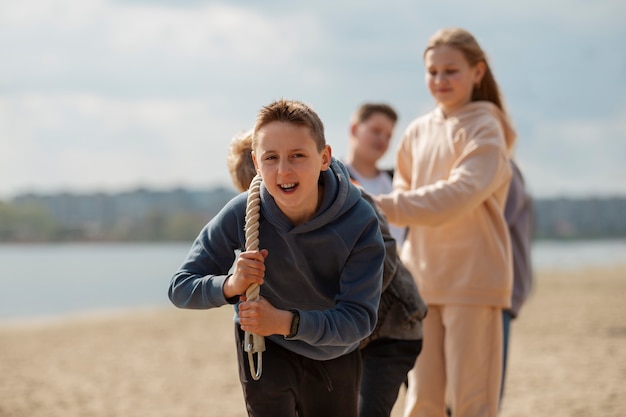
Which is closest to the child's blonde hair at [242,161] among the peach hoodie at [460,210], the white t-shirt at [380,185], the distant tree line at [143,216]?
the peach hoodie at [460,210]

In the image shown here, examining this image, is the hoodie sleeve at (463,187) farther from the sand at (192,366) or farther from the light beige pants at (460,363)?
the sand at (192,366)

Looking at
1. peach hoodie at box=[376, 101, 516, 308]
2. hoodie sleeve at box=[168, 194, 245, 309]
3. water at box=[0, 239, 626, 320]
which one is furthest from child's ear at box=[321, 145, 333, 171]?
water at box=[0, 239, 626, 320]

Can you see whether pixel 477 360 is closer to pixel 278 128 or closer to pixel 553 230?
pixel 278 128

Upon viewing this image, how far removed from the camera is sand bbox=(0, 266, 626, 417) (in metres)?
8.36

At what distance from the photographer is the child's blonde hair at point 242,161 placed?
11.0 ft

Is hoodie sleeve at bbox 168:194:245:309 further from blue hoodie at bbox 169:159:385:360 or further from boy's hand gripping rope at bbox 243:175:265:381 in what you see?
boy's hand gripping rope at bbox 243:175:265:381

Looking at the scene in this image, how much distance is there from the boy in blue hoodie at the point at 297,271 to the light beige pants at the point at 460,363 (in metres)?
1.04

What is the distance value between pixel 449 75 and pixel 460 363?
137cm

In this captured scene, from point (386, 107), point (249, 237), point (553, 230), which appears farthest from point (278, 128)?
point (553, 230)

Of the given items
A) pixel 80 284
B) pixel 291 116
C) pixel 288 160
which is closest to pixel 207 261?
pixel 288 160

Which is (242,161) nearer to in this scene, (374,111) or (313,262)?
(313,262)

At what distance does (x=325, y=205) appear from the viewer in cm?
288

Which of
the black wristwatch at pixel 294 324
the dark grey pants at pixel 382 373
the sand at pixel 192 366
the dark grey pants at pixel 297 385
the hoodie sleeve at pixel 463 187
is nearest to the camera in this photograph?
the black wristwatch at pixel 294 324

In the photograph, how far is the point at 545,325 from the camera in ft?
47.3
